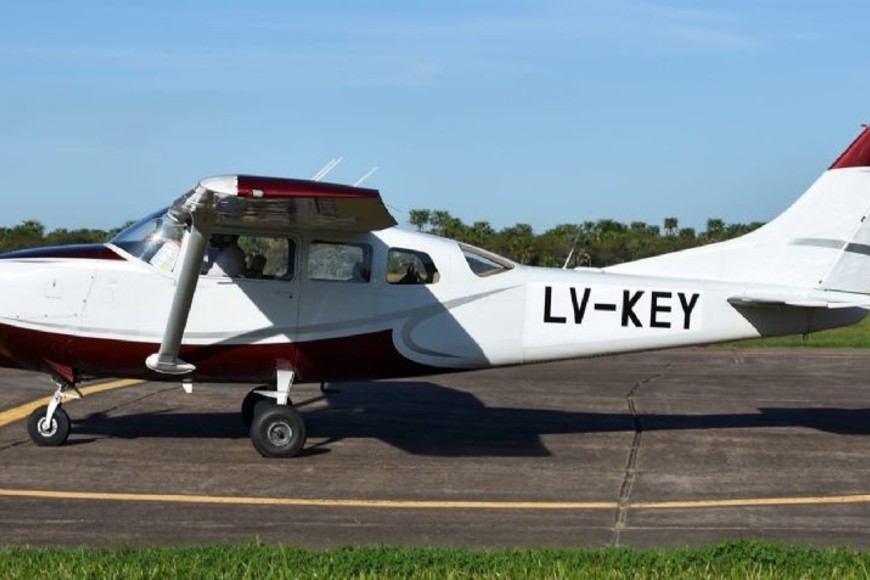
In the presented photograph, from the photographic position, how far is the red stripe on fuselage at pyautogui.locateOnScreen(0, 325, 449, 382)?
10.3m

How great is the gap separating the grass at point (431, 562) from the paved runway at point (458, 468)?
2.59ft

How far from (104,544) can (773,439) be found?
7241mm

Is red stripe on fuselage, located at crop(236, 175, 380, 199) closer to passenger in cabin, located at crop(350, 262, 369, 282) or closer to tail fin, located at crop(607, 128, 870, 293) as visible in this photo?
passenger in cabin, located at crop(350, 262, 369, 282)

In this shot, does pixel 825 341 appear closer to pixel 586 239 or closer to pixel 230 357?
pixel 230 357

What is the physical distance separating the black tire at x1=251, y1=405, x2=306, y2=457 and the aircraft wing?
5.74ft

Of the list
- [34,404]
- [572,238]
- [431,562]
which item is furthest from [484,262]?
[572,238]

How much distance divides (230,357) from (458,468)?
2.45 m

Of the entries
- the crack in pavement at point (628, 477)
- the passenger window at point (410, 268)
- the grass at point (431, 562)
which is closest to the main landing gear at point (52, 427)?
the passenger window at point (410, 268)

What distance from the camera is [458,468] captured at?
9859 millimetres

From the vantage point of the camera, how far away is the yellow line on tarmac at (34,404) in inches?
478

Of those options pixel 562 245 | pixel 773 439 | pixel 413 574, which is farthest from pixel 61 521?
pixel 562 245

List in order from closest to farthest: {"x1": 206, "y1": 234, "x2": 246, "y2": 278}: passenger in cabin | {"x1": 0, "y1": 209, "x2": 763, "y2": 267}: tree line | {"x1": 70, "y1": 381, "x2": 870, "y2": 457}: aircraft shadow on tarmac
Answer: {"x1": 206, "y1": 234, "x2": 246, "y2": 278}: passenger in cabin
{"x1": 70, "y1": 381, "x2": 870, "y2": 457}: aircraft shadow on tarmac
{"x1": 0, "y1": 209, "x2": 763, "y2": 267}: tree line

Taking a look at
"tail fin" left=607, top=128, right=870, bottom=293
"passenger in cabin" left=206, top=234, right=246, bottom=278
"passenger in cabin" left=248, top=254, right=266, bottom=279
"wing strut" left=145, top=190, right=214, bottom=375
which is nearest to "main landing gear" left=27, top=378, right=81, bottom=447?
"wing strut" left=145, top=190, right=214, bottom=375

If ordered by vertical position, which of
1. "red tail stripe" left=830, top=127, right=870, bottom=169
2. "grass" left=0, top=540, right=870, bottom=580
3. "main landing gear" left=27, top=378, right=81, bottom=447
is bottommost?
"grass" left=0, top=540, right=870, bottom=580
